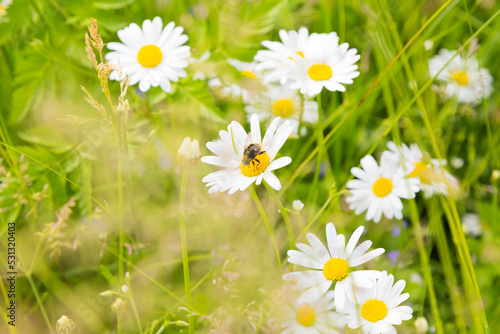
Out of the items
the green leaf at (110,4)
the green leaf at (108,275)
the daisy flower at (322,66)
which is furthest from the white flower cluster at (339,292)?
the green leaf at (110,4)

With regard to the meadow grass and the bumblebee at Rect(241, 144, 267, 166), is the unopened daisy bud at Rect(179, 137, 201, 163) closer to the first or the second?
the bumblebee at Rect(241, 144, 267, 166)

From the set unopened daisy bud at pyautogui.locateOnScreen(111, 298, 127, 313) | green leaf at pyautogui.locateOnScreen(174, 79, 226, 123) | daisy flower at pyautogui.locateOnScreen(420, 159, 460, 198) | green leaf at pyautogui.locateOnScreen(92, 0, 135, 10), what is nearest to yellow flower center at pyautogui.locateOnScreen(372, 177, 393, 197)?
daisy flower at pyautogui.locateOnScreen(420, 159, 460, 198)

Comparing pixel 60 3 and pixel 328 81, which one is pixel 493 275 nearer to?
pixel 328 81

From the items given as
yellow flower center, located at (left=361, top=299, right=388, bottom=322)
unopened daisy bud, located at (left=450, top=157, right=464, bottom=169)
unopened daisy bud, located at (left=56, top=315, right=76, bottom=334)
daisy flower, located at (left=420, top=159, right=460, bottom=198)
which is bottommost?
unopened daisy bud, located at (left=56, top=315, right=76, bottom=334)

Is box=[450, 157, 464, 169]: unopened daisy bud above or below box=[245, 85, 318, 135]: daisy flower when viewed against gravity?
below

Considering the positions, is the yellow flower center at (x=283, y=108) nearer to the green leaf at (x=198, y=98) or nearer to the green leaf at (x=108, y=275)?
the green leaf at (x=198, y=98)

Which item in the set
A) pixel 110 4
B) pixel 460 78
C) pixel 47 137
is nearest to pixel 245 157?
pixel 47 137
